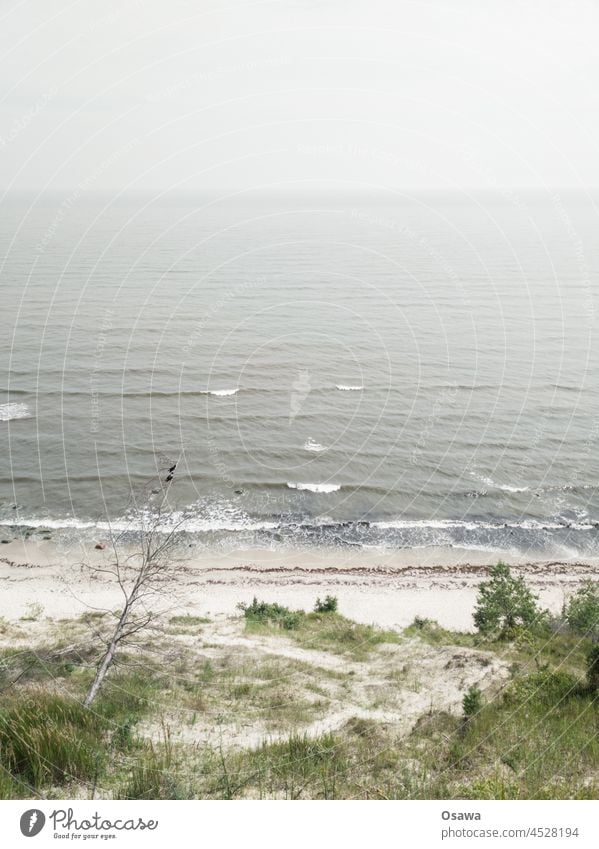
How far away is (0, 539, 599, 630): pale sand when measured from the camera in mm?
33062

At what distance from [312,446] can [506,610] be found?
76.0ft

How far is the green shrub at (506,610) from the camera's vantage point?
91.8 ft

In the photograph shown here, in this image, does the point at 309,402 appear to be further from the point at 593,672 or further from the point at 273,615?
the point at 593,672

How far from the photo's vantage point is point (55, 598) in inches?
1307

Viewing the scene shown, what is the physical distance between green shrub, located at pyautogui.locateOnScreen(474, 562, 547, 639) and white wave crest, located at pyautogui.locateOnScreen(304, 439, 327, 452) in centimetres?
2083

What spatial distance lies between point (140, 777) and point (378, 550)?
2806cm

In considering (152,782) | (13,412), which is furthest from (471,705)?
(13,412)

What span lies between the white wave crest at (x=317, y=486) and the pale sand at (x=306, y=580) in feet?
19.6

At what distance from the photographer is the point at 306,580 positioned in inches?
1452

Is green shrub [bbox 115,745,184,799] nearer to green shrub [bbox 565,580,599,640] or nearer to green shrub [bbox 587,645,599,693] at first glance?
green shrub [bbox 587,645,599,693]

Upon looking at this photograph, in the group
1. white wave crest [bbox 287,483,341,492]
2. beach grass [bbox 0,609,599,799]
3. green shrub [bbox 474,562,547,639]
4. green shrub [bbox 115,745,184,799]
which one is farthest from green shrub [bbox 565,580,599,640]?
green shrub [bbox 115,745,184,799]

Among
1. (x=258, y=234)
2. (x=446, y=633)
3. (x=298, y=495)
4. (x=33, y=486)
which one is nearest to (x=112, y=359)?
(x=33, y=486)

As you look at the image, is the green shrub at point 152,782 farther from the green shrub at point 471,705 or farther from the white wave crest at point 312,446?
the white wave crest at point 312,446
